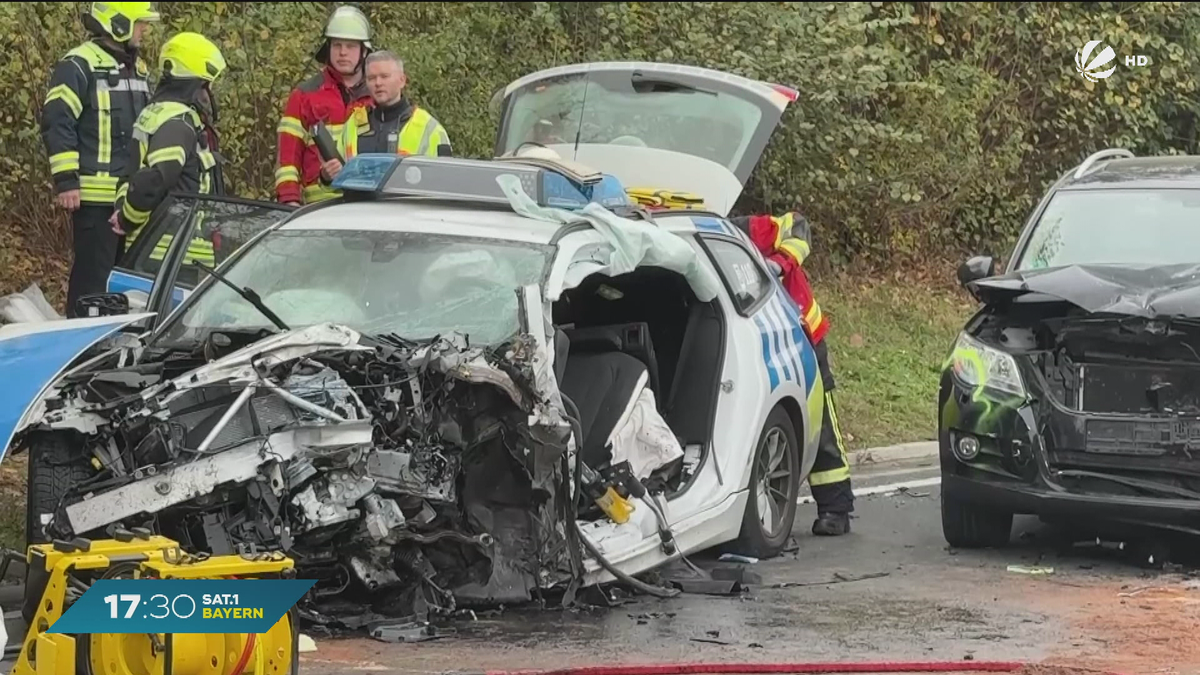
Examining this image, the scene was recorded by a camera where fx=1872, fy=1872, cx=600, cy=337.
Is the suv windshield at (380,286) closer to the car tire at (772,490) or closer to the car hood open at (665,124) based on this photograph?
the car tire at (772,490)

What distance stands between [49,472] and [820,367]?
433cm

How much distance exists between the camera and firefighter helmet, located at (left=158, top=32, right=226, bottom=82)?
926 centimetres

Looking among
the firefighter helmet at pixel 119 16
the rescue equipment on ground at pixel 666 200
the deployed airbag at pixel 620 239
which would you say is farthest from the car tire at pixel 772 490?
the firefighter helmet at pixel 119 16

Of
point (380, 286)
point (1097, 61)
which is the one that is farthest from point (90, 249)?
point (1097, 61)

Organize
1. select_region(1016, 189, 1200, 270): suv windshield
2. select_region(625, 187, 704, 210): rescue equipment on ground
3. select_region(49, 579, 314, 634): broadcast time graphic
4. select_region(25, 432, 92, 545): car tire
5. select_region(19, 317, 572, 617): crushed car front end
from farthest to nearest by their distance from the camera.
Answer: select_region(1016, 189, 1200, 270): suv windshield → select_region(625, 187, 704, 210): rescue equipment on ground → select_region(25, 432, 92, 545): car tire → select_region(19, 317, 572, 617): crushed car front end → select_region(49, 579, 314, 634): broadcast time graphic

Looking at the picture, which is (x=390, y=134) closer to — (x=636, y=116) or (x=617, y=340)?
(x=636, y=116)

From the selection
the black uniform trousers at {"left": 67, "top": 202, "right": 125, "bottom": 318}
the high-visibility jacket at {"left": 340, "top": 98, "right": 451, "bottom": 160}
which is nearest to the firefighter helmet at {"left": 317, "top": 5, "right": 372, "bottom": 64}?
the high-visibility jacket at {"left": 340, "top": 98, "right": 451, "bottom": 160}

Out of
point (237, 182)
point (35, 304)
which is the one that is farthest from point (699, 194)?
point (237, 182)

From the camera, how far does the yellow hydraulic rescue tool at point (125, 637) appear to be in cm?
Answer: 489

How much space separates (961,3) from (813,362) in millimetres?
10396

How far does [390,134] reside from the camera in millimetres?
10008

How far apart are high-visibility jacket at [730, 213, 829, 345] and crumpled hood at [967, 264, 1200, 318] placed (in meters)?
1.05

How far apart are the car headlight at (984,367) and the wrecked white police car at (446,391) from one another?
2.39 ft

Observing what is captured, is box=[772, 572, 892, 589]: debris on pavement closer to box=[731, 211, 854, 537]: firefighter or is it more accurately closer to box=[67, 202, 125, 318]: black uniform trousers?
box=[731, 211, 854, 537]: firefighter
